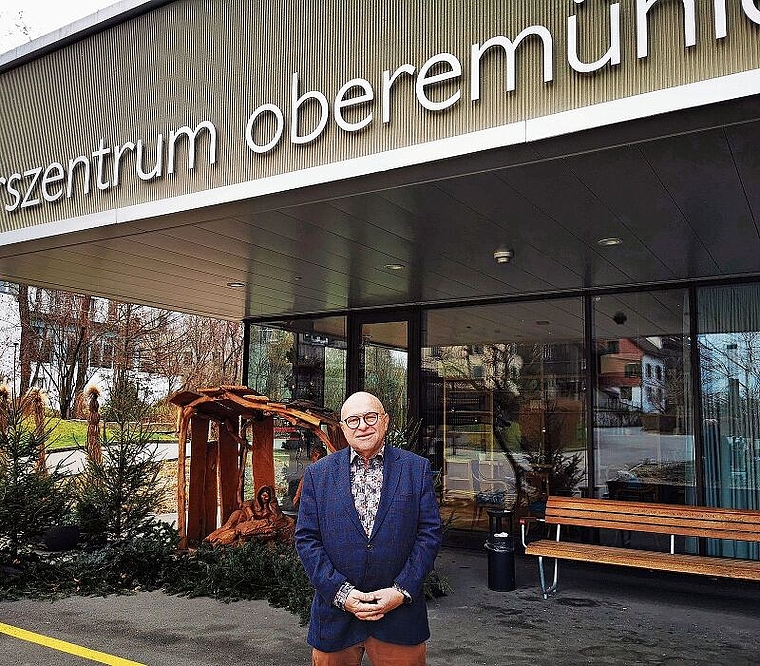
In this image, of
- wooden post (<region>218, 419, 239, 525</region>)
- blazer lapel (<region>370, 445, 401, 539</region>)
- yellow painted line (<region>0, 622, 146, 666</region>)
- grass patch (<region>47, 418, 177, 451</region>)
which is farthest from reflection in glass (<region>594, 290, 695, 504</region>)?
grass patch (<region>47, 418, 177, 451</region>)

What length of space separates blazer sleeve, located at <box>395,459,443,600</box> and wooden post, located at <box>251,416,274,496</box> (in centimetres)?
508

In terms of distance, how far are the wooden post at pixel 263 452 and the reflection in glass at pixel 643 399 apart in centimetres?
366

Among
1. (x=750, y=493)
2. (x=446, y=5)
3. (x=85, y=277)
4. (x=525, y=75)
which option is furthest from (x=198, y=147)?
(x=750, y=493)

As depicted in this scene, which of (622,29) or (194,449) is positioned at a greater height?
(622,29)

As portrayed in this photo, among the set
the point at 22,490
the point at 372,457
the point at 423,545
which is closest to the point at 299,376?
the point at 22,490

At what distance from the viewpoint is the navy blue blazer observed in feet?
10.2

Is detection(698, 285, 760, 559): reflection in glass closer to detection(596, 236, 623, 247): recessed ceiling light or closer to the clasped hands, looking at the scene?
detection(596, 236, 623, 247): recessed ceiling light

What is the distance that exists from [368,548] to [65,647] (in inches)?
128

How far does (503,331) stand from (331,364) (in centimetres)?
277

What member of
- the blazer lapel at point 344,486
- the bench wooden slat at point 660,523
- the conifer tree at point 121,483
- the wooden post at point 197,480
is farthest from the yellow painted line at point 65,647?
the bench wooden slat at point 660,523

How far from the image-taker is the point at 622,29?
3795 mm

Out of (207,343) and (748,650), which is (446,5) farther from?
(207,343)

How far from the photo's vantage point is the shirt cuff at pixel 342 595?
306 centimetres

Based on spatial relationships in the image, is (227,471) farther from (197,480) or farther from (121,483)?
(121,483)
